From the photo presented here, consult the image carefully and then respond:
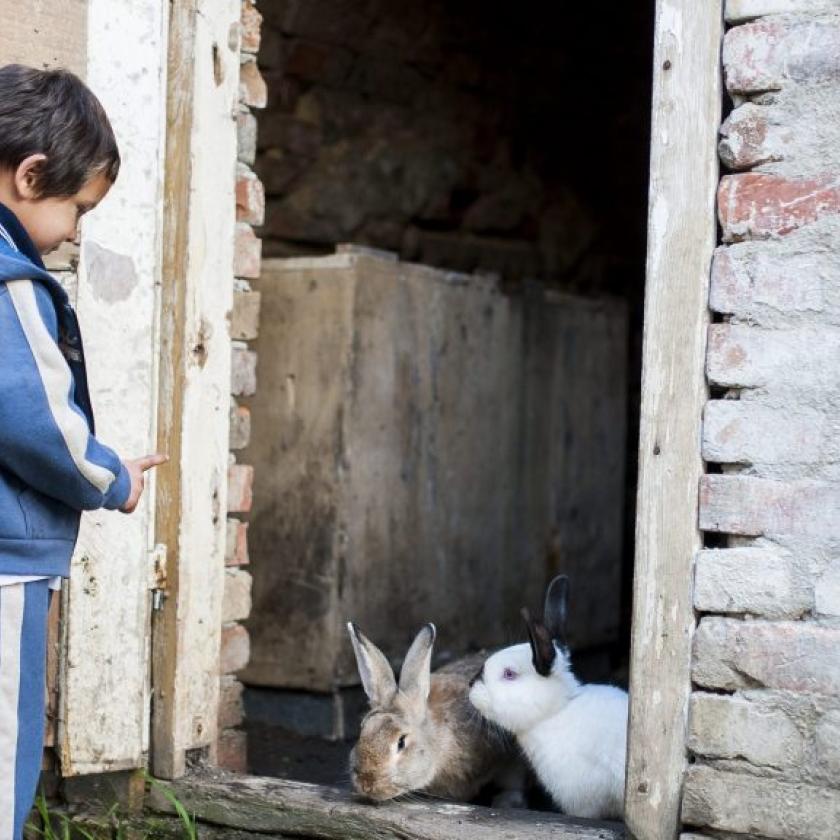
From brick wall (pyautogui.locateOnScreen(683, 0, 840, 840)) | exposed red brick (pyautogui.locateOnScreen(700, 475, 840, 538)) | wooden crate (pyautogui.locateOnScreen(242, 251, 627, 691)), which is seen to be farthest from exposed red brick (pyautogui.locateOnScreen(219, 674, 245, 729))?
exposed red brick (pyautogui.locateOnScreen(700, 475, 840, 538))

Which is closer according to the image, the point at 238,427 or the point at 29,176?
the point at 29,176

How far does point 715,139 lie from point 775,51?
0.24 meters

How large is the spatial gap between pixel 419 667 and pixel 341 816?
21.8 inches

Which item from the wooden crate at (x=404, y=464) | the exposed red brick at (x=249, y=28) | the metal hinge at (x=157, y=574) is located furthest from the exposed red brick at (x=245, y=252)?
the wooden crate at (x=404, y=464)

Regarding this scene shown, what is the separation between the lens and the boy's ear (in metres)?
2.95

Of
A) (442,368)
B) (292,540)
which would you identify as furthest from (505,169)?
(292,540)

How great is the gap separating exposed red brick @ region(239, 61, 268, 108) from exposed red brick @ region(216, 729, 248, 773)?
6.39 feet

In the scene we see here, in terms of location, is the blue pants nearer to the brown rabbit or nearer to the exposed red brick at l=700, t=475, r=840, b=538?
the brown rabbit

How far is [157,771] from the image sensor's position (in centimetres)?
404

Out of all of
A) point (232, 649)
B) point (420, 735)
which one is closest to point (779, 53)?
point (420, 735)

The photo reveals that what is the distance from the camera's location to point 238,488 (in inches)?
171

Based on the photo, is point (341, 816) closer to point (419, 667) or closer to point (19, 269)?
point (419, 667)

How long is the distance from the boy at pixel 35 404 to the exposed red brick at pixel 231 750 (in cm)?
135

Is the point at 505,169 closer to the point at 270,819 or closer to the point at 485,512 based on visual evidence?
the point at 485,512
